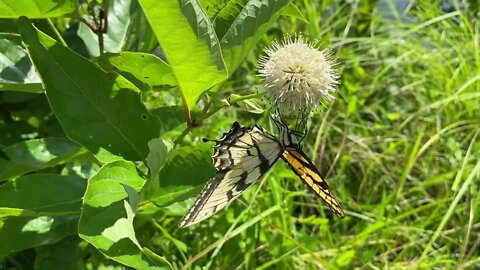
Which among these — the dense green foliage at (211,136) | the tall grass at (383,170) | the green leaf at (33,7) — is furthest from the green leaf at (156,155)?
the tall grass at (383,170)

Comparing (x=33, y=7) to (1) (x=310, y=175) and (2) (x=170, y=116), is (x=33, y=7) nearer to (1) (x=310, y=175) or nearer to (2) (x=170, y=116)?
(2) (x=170, y=116)

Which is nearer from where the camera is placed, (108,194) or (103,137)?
(108,194)

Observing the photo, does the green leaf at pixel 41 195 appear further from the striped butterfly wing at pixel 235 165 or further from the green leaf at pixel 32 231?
the striped butterfly wing at pixel 235 165

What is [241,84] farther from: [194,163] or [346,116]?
[194,163]

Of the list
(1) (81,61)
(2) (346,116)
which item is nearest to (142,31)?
(1) (81,61)

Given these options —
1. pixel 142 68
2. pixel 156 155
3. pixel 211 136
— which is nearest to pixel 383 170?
pixel 211 136
